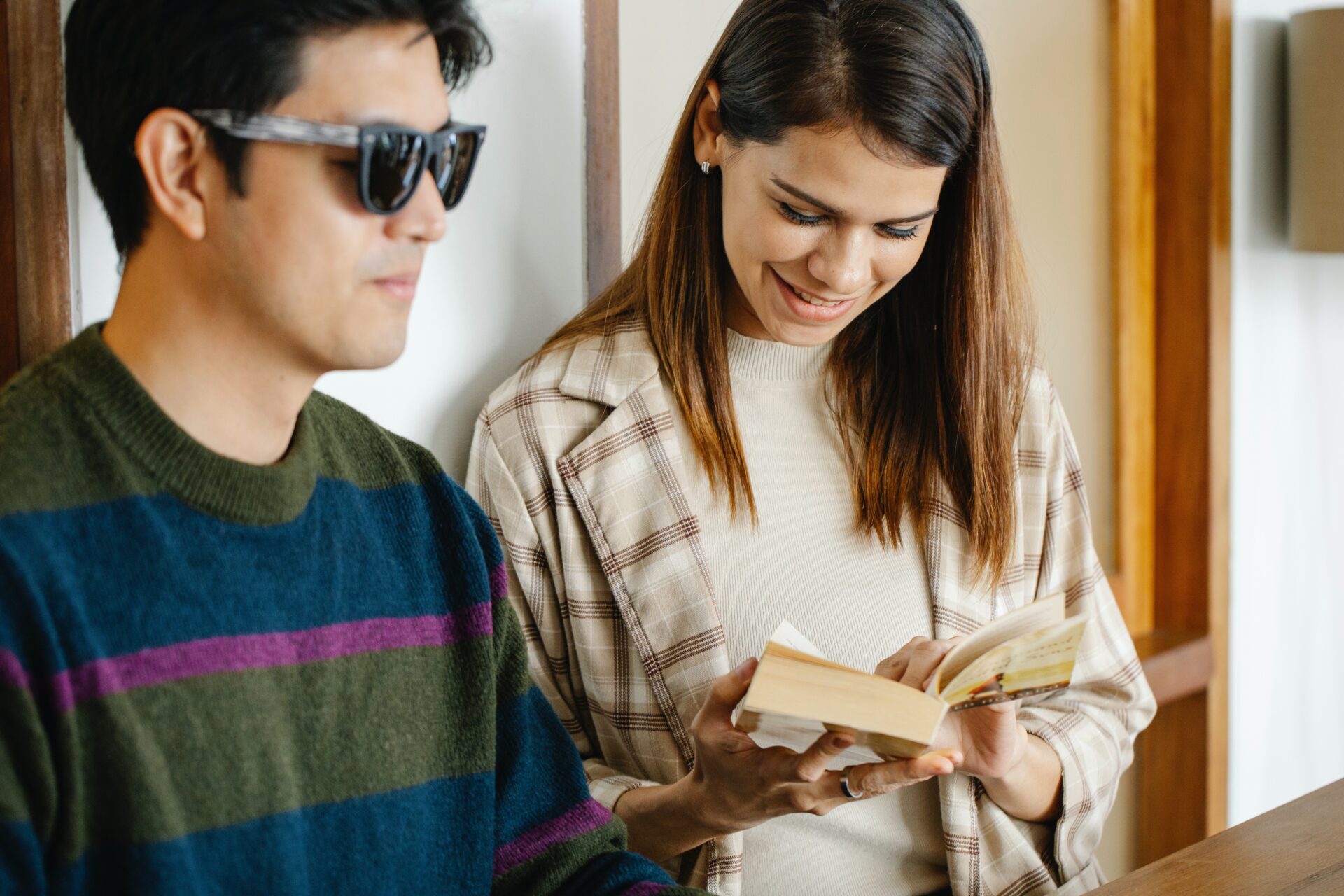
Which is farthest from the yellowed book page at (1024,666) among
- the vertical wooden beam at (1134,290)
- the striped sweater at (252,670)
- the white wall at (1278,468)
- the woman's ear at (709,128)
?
the white wall at (1278,468)

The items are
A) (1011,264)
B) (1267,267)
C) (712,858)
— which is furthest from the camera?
(1267,267)

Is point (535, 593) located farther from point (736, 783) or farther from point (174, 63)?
point (174, 63)

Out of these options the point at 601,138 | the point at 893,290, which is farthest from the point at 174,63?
the point at 893,290

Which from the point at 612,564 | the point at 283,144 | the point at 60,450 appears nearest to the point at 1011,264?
the point at 612,564

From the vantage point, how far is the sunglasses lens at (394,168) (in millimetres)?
916

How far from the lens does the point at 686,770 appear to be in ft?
5.10

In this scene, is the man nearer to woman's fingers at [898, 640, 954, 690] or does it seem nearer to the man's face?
the man's face

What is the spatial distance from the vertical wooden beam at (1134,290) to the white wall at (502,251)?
1.44 metres

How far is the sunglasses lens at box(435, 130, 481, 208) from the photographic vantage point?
990 millimetres

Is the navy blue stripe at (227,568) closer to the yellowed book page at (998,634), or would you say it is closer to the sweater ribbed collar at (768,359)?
the yellowed book page at (998,634)

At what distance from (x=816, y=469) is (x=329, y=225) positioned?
881 mm

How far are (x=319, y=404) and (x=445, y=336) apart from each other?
45 cm

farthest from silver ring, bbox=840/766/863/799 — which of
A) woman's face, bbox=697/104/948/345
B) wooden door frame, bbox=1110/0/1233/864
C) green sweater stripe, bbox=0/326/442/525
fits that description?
wooden door frame, bbox=1110/0/1233/864

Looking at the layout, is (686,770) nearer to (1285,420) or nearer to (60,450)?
(60,450)
